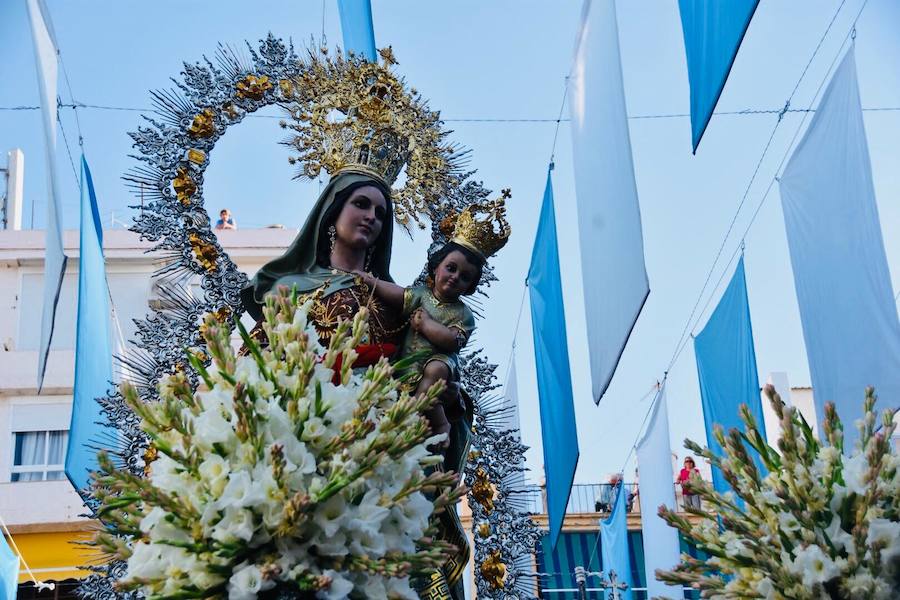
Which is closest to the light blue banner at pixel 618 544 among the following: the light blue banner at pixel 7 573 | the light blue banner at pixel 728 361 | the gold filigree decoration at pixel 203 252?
the light blue banner at pixel 728 361

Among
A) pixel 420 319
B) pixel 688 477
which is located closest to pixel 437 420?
pixel 420 319

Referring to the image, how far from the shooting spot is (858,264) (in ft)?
25.5

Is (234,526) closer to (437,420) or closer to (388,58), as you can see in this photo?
(437,420)

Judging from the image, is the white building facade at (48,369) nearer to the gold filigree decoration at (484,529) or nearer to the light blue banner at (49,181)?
the light blue banner at (49,181)

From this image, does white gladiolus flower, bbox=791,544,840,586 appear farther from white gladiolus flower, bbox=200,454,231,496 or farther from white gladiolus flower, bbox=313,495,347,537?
white gladiolus flower, bbox=200,454,231,496

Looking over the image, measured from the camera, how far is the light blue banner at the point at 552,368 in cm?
854

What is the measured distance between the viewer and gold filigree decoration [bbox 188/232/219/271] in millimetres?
5551

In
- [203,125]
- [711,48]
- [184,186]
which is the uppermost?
[711,48]

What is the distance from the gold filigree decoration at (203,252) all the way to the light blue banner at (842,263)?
3.70m

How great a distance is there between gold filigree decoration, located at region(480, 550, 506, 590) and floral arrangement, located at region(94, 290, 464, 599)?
2.15 meters

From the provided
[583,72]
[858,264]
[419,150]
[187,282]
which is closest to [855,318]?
[858,264]

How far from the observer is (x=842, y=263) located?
25.8 ft

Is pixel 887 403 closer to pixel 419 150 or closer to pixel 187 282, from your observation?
pixel 419 150

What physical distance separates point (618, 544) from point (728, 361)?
14.3 ft
